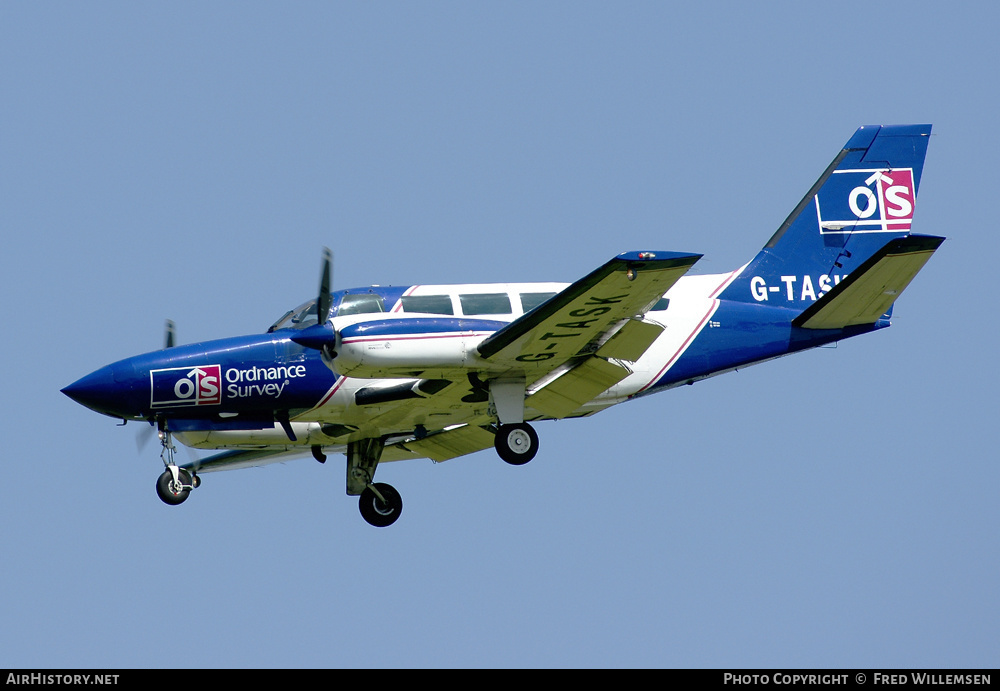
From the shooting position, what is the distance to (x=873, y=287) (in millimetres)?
18391

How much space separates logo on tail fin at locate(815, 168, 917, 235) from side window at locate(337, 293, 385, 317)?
7925mm

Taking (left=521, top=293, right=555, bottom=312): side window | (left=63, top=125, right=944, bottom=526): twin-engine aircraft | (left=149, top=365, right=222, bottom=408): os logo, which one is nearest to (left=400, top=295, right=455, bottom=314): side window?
(left=63, top=125, right=944, bottom=526): twin-engine aircraft

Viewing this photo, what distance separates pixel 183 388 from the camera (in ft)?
59.4

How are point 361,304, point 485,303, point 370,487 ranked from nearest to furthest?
A: 1. point 361,304
2. point 485,303
3. point 370,487

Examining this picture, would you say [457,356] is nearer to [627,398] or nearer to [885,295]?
[627,398]

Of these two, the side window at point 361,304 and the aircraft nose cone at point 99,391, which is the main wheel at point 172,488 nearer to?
the aircraft nose cone at point 99,391

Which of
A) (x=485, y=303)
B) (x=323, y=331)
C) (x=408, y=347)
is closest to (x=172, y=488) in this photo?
(x=323, y=331)

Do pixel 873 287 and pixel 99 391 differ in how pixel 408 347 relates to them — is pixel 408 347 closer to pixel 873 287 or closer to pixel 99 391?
pixel 99 391

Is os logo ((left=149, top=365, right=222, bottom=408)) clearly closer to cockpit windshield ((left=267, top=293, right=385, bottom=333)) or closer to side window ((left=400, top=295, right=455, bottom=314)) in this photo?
cockpit windshield ((left=267, top=293, right=385, bottom=333))

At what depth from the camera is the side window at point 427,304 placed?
18109 millimetres

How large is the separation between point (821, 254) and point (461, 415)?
6.55 m

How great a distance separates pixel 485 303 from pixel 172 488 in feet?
16.6
